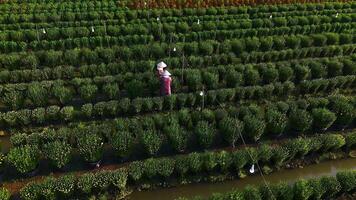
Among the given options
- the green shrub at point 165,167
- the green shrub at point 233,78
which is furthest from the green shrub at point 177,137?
the green shrub at point 233,78

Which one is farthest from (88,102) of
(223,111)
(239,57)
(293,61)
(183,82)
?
(293,61)

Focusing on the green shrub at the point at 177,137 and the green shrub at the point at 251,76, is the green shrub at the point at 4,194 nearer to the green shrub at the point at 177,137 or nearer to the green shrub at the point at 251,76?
the green shrub at the point at 177,137

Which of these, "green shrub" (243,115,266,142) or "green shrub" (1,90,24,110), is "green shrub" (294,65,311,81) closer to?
"green shrub" (243,115,266,142)

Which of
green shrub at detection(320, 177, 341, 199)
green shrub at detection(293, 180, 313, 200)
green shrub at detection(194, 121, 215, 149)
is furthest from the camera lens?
green shrub at detection(194, 121, 215, 149)


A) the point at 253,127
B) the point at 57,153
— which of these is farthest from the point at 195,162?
the point at 57,153

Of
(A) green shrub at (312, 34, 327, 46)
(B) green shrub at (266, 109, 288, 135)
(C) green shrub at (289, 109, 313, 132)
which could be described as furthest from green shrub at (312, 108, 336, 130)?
(A) green shrub at (312, 34, 327, 46)
